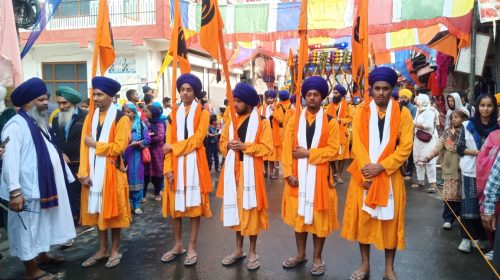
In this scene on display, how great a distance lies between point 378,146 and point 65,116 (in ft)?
12.8

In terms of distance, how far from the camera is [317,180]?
3.80 m

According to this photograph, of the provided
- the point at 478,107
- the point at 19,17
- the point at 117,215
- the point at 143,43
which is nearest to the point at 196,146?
the point at 117,215

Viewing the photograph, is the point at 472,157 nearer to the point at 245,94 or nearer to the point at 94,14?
the point at 245,94

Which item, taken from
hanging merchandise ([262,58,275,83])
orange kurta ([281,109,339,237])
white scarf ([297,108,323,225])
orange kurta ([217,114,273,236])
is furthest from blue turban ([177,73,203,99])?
hanging merchandise ([262,58,275,83])

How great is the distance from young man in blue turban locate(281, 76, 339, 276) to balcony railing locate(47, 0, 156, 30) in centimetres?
1323

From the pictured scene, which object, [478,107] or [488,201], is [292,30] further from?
[488,201]

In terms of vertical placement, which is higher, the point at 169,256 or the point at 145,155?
the point at 145,155

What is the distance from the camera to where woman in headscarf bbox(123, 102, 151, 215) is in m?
6.09

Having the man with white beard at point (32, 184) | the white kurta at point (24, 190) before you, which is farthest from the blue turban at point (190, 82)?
the white kurta at point (24, 190)

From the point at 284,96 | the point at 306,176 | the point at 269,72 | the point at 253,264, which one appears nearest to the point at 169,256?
the point at 253,264

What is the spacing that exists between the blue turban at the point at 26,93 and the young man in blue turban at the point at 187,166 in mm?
1315

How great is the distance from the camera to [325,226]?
12.5 feet

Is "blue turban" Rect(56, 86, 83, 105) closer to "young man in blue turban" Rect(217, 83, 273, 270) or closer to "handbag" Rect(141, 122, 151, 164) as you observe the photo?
"handbag" Rect(141, 122, 151, 164)

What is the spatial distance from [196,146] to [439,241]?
3.27 meters
